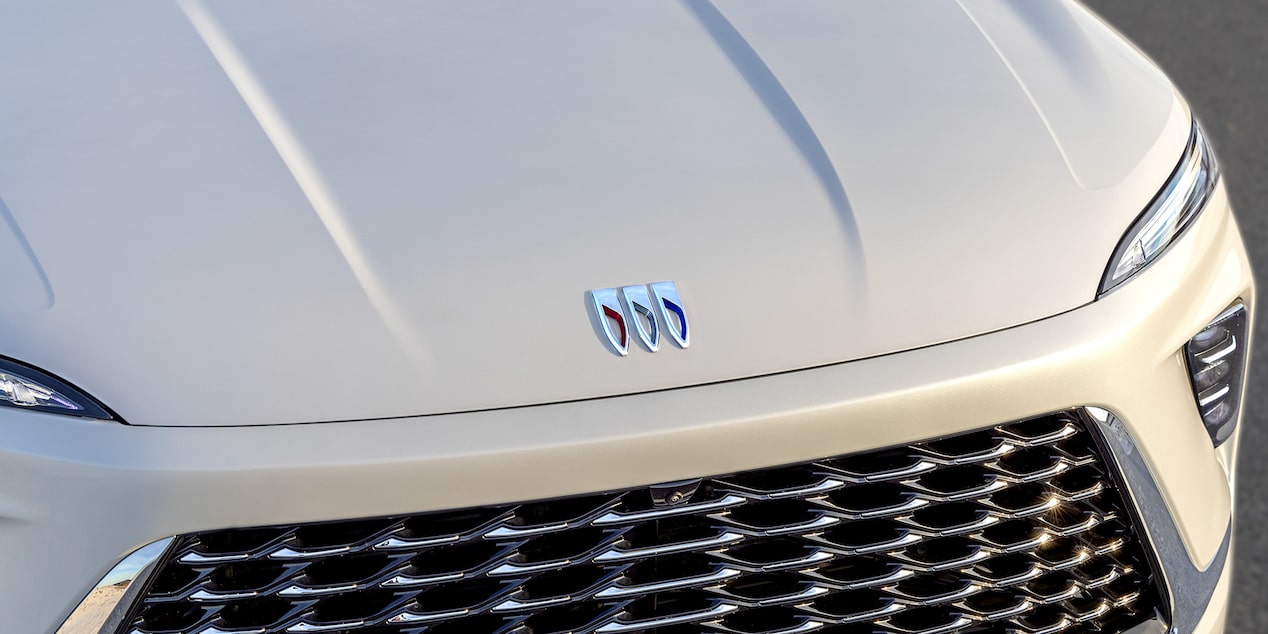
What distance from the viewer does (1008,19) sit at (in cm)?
209

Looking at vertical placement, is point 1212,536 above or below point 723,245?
below

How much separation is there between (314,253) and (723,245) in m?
0.49

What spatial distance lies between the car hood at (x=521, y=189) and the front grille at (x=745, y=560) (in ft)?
0.48

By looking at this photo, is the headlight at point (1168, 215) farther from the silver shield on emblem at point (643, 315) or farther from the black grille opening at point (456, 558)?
the black grille opening at point (456, 558)

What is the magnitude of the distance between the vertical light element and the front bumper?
0.10 m

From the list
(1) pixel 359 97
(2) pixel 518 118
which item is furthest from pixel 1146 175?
(1) pixel 359 97

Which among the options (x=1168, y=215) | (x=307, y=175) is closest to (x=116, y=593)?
(x=307, y=175)

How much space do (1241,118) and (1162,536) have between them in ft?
9.92

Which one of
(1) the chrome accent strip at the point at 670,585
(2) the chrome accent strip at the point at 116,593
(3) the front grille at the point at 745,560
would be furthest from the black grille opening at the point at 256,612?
(1) the chrome accent strip at the point at 670,585

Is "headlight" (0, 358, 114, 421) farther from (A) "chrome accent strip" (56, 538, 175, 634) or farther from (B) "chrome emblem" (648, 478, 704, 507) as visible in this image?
(B) "chrome emblem" (648, 478, 704, 507)

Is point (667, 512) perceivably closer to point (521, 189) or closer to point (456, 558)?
point (456, 558)

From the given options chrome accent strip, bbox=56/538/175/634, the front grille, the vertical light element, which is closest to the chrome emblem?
the front grille

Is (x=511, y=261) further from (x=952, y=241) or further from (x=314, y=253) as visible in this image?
(x=952, y=241)

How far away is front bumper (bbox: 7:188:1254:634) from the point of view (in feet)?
4.57
